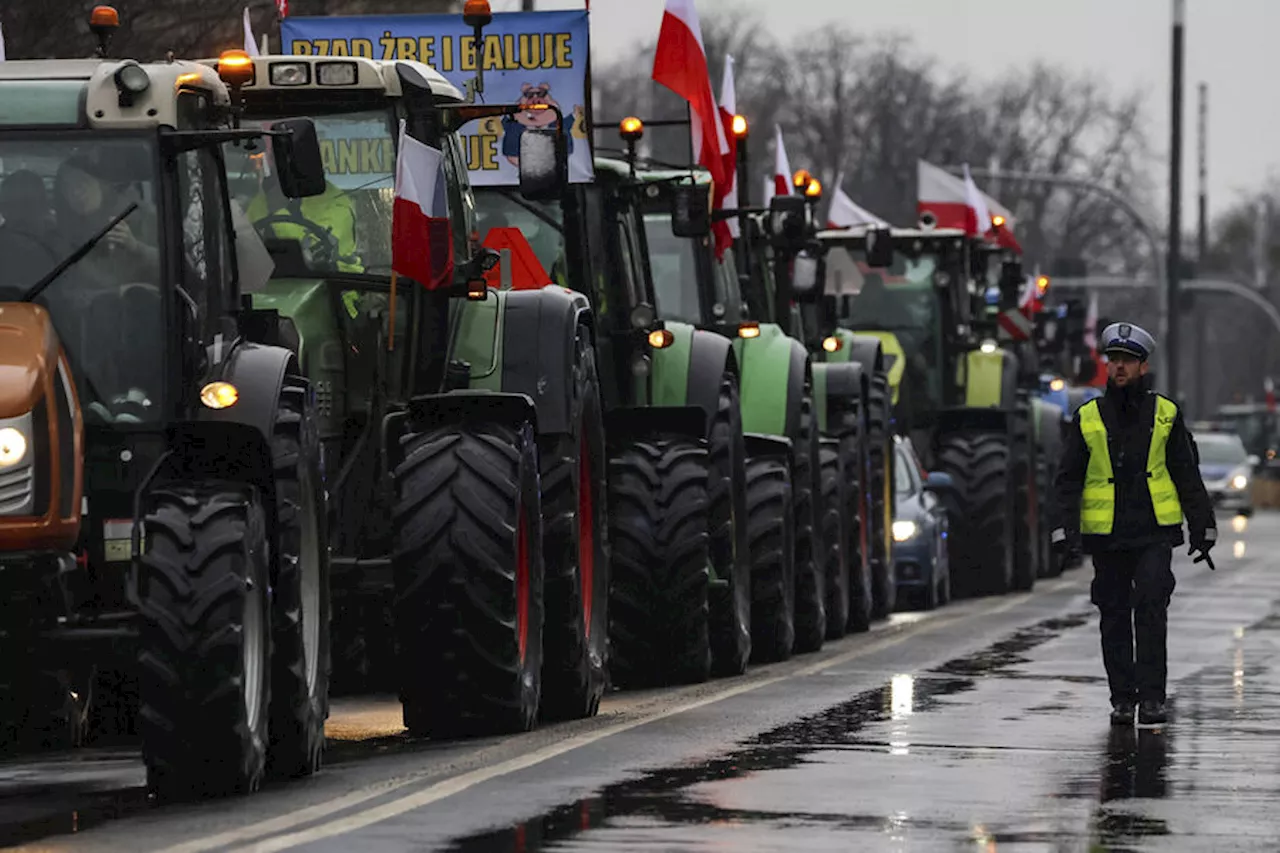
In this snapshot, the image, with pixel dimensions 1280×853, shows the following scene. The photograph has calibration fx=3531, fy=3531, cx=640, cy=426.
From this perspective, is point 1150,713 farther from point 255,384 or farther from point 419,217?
point 255,384

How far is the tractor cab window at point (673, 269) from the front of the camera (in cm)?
2158

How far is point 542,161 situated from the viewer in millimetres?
15602

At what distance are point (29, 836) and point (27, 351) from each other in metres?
1.80

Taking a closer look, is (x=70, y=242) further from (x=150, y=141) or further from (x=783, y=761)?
(x=783, y=761)

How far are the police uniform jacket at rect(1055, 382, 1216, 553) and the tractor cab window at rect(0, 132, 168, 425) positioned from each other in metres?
4.95

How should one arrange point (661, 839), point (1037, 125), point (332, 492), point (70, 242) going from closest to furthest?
point (661, 839) → point (70, 242) → point (332, 492) → point (1037, 125)

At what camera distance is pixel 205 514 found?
38.3ft

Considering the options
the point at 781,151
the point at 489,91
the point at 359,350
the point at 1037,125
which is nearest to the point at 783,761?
the point at 359,350

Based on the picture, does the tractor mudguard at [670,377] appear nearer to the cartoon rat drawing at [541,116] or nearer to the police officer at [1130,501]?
the cartoon rat drawing at [541,116]

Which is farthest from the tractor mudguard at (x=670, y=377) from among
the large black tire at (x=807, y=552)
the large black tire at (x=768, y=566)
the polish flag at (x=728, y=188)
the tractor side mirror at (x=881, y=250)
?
the tractor side mirror at (x=881, y=250)

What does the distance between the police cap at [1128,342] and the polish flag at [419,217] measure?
9.87 feet

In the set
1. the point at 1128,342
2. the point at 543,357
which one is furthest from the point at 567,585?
the point at 1128,342

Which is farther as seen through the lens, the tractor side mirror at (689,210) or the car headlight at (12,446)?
the tractor side mirror at (689,210)

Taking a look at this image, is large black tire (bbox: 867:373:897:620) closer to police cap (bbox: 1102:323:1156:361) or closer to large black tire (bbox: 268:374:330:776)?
police cap (bbox: 1102:323:1156:361)
